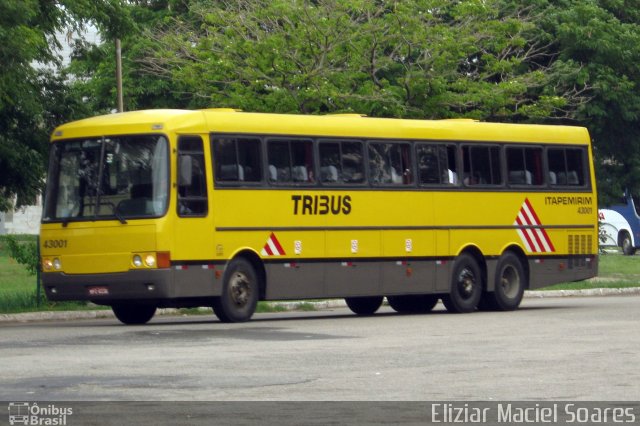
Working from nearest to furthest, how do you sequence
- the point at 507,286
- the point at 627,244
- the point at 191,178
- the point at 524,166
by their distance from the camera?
the point at 191,178 < the point at 507,286 < the point at 524,166 < the point at 627,244

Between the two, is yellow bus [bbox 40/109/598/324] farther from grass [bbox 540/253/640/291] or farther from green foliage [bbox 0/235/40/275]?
grass [bbox 540/253/640/291]

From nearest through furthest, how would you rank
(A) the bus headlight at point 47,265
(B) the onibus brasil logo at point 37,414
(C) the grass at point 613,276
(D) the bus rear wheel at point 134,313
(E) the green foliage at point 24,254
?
(B) the onibus brasil logo at point 37,414
(A) the bus headlight at point 47,265
(D) the bus rear wheel at point 134,313
(E) the green foliage at point 24,254
(C) the grass at point 613,276

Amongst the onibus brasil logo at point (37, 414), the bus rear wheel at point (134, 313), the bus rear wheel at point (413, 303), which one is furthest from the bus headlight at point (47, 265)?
the onibus brasil logo at point (37, 414)

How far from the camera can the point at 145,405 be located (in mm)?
11633

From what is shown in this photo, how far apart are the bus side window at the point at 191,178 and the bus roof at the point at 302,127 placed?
21 centimetres

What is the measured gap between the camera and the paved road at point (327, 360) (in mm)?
12594

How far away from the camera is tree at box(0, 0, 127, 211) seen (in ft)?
82.3

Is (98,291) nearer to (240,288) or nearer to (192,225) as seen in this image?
(192,225)

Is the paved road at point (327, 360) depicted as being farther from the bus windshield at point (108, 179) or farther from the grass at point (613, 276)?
the grass at point (613, 276)

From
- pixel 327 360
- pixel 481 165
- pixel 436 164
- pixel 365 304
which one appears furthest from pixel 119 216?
pixel 481 165

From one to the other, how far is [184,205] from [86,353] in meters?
6.19

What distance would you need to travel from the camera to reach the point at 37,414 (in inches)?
429

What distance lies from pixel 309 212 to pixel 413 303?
387 centimetres

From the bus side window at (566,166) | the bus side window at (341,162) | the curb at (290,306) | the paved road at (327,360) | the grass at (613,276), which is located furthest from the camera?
the grass at (613,276)
